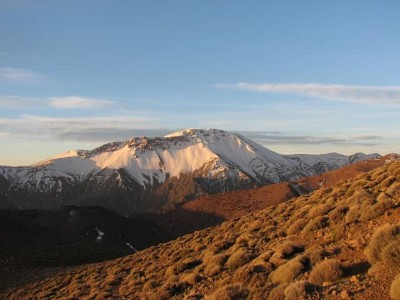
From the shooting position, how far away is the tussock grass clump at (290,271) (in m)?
14.6

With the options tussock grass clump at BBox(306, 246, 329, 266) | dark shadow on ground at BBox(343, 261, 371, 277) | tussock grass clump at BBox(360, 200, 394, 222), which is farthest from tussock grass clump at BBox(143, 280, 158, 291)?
dark shadow on ground at BBox(343, 261, 371, 277)

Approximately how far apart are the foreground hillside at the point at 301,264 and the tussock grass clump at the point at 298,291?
27 millimetres

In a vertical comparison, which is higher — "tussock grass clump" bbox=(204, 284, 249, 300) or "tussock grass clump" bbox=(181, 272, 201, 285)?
"tussock grass clump" bbox=(204, 284, 249, 300)

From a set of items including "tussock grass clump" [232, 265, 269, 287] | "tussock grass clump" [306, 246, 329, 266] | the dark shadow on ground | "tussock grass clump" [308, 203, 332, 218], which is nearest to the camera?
the dark shadow on ground

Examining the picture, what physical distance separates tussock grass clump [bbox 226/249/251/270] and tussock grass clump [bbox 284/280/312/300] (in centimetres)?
760

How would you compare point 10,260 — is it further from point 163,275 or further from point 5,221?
point 163,275

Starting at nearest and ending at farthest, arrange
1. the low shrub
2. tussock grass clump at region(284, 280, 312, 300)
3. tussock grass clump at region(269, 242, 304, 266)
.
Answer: the low shrub → tussock grass clump at region(284, 280, 312, 300) → tussock grass clump at region(269, 242, 304, 266)

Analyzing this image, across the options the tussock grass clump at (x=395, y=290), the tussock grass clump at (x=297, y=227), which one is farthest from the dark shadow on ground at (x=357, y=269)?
the tussock grass clump at (x=297, y=227)

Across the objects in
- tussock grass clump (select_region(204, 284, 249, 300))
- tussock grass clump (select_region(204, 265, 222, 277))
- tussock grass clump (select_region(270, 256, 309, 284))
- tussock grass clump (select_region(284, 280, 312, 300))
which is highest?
tussock grass clump (select_region(284, 280, 312, 300))

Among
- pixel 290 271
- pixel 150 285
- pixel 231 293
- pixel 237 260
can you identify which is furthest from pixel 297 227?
pixel 231 293

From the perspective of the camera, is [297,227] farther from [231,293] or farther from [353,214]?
[231,293]

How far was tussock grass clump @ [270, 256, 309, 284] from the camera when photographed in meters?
14.6

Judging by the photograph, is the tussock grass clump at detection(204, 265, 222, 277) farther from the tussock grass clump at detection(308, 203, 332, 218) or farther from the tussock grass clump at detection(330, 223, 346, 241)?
the tussock grass clump at detection(308, 203, 332, 218)

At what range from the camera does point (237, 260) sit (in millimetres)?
20438
